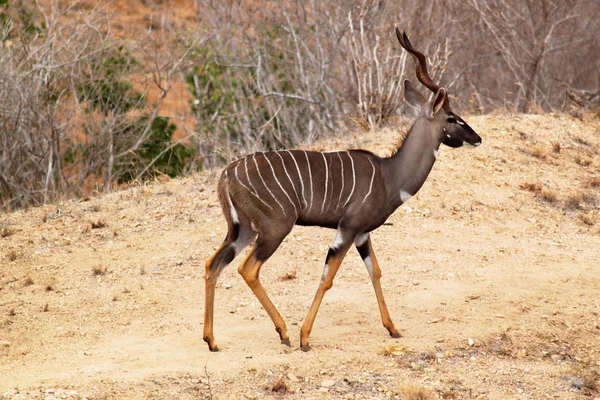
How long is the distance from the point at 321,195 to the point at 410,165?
0.74 meters

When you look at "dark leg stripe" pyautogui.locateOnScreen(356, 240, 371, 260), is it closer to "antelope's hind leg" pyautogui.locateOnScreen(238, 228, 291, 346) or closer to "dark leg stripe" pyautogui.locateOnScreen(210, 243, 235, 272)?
"antelope's hind leg" pyautogui.locateOnScreen(238, 228, 291, 346)

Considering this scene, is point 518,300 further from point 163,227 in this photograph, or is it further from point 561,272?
point 163,227

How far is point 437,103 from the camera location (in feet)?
22.2

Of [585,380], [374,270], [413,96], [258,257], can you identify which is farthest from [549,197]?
[258,257]

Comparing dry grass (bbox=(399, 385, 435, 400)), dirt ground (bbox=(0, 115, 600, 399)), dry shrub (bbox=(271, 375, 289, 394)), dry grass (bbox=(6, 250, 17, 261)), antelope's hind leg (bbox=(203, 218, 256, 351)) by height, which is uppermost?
antelope's hind leg (bbox=(203, 218, 256, 351))

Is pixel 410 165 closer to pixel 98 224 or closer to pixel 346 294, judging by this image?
pixel 346 294

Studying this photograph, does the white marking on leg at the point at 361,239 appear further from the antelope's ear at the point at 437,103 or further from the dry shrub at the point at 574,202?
the dry shrub at the point at 574,202

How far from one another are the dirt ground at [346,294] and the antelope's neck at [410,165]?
1.05 metres

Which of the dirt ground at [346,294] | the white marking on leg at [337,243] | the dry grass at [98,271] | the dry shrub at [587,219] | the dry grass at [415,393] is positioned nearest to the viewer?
the dry grass at [415,393]

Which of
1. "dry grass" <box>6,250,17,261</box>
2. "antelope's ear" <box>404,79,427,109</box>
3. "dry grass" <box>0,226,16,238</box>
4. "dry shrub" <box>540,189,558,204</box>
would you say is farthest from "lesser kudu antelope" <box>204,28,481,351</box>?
"dry grass" <box>0,226,16,238</box>

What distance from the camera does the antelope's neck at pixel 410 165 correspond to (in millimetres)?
6758

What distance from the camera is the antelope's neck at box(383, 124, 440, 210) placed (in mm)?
6758

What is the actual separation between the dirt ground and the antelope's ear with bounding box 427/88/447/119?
156 cm

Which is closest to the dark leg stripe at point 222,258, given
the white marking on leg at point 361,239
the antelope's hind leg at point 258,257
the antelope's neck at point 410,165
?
the antelope's hind leg at point 258,257
